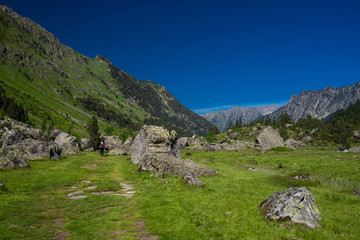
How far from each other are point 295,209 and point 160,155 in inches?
895

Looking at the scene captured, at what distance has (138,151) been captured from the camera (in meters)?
38.8

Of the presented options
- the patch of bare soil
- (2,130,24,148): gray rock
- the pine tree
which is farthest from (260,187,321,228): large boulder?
the pine tree

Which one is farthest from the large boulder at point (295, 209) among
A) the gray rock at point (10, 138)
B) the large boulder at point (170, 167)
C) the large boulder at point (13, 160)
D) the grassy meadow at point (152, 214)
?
the gray rock at point (10, 138)

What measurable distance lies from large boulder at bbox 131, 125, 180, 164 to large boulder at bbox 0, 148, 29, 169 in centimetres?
1739

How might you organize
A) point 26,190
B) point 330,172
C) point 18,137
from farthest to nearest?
point 18,137, point 330,172, point 26,190

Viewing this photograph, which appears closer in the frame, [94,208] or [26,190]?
[94,208]

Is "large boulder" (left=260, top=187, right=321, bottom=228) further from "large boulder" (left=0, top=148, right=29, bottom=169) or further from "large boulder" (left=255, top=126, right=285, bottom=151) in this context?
"large boulder" (left=255, top=126, right=285, bottom=151)

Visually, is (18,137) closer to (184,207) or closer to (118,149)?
(118,149)

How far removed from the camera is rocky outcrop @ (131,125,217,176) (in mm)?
27033

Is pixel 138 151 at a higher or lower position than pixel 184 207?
higher

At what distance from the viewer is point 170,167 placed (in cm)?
2677

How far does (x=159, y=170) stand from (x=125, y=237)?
18.0 m

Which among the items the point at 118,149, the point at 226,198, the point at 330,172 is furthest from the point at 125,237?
the point at 118,149

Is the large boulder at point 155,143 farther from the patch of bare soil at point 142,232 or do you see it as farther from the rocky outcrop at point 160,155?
the patch of bare soil at point 142,232
